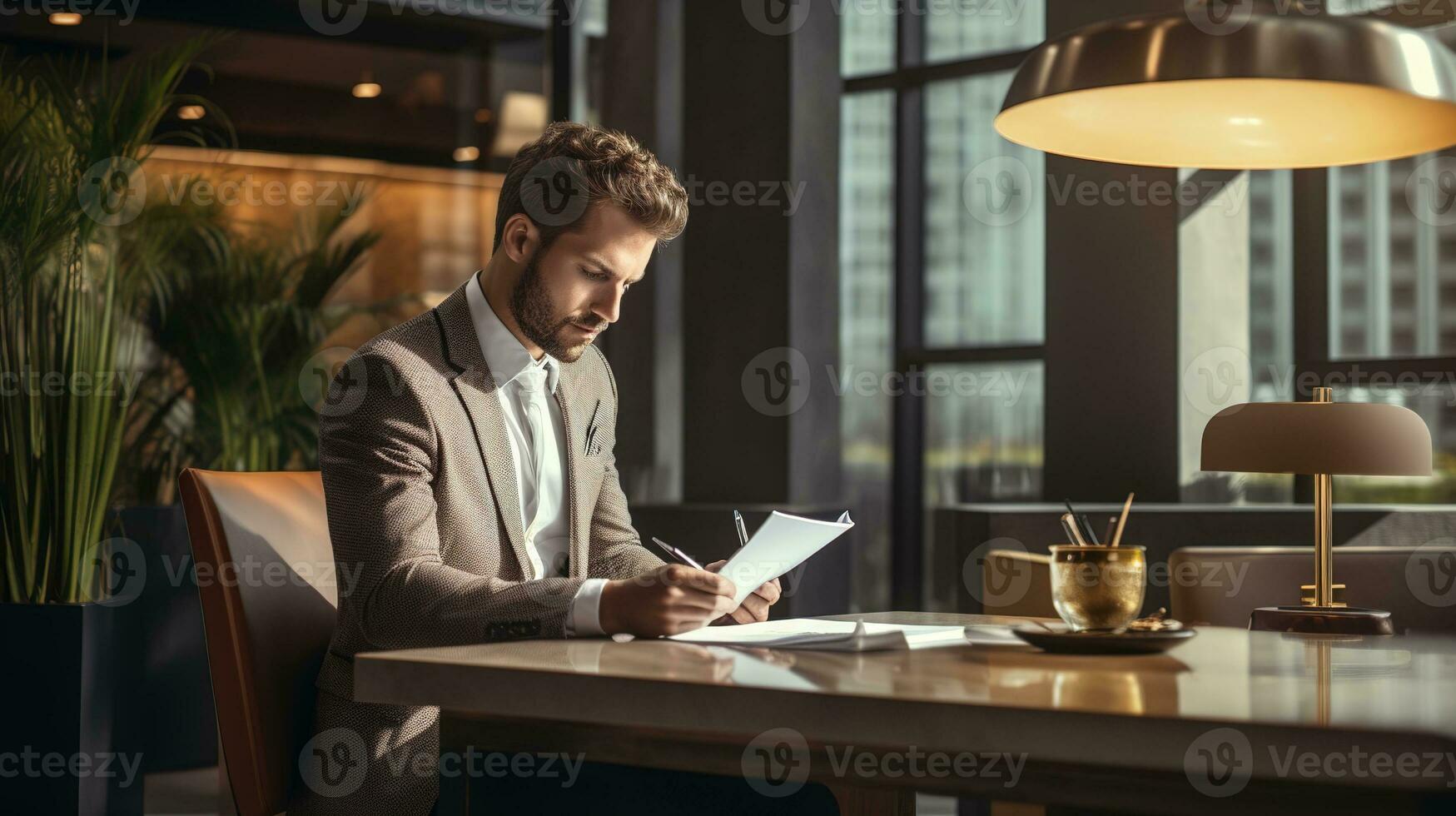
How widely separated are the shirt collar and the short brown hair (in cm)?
14

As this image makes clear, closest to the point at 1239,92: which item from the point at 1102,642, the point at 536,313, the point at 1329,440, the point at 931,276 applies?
the point at 1329,440

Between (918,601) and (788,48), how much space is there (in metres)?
2.32

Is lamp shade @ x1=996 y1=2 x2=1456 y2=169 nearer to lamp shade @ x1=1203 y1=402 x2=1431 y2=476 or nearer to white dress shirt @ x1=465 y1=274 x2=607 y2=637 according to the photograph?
lamp shade @ x1=1203 y1=402 x2=1431 y2=476

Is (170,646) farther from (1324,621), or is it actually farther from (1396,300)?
(1396,300)

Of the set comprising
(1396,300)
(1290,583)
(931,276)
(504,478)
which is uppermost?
(931,276)

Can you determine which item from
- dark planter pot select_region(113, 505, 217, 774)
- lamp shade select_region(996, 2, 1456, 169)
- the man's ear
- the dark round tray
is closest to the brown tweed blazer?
the man's ear

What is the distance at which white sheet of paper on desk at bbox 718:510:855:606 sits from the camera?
5.23 ft

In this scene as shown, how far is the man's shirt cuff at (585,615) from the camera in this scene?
1622 mm

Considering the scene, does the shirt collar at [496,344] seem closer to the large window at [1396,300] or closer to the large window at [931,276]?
the large window at [1396,300]

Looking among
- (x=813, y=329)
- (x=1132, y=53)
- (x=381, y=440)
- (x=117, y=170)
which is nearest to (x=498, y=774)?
(x=381, y=440)

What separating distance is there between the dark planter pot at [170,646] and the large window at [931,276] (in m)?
2.74

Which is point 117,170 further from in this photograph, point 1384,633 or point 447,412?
point 1384,633

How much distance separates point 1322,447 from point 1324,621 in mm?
347

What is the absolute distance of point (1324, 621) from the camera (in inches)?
80.7
